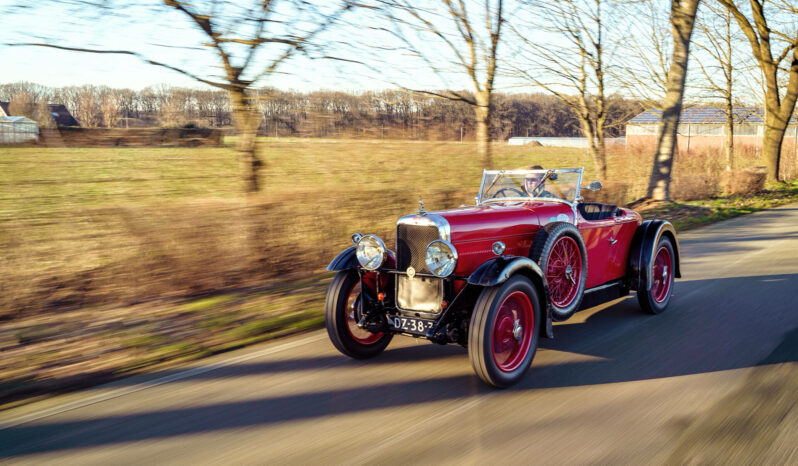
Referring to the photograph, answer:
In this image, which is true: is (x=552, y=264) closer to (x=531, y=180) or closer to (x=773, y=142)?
(x=531, y=180)

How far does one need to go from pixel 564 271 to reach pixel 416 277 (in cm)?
146

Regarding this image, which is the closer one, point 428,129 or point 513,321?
point 513,321

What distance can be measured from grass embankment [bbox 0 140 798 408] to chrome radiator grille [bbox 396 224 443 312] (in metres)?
1.64

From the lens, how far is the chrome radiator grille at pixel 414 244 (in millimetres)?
4566

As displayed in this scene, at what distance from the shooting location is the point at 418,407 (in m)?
3.90

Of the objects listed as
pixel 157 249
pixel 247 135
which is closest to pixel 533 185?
pixel 157 249

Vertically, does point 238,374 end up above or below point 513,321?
below

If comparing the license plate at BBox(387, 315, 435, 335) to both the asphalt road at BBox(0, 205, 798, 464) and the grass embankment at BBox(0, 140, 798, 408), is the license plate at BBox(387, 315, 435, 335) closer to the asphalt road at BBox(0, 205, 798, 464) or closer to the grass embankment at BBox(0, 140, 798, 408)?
the asphalt road at BBox(0, 205, 798, 464)

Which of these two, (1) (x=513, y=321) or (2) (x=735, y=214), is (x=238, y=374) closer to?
(1) (x=513, y=321)

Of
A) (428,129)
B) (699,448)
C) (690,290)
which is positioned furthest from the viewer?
(428,129)

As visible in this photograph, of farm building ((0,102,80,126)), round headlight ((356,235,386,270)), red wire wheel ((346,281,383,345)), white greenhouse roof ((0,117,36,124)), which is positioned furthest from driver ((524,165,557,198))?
white greenhouse roof ((0,117,36,124))

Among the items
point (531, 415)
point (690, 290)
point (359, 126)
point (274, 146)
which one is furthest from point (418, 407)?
point (359, 126)

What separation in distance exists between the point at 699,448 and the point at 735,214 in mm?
13626

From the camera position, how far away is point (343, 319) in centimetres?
479
